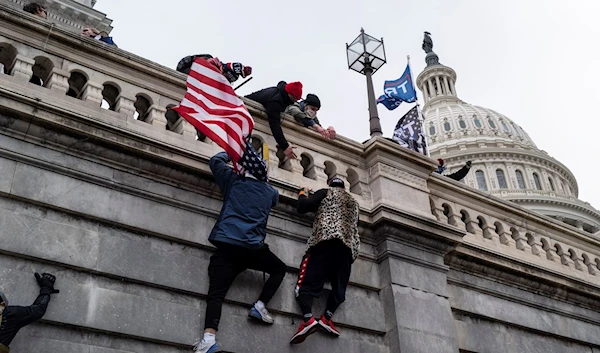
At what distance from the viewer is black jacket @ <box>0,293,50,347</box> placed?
7.72 meters

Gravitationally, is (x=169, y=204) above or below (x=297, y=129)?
below

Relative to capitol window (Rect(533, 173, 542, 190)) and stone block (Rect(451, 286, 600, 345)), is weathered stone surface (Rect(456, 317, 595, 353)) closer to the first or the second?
stone block (Rect(451, 286, 600, 345))

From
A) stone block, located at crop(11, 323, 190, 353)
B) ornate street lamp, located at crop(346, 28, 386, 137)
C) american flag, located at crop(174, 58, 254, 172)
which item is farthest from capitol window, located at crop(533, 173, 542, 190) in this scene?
stone block, located at crop(11, 323, 190, 353)

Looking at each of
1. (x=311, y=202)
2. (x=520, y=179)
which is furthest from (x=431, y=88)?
(x=311, y=202)

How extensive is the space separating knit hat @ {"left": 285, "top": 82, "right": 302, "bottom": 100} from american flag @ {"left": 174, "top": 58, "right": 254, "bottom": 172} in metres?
1.35

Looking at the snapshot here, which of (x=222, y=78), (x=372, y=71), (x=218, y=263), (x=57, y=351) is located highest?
(x=372, y=71)

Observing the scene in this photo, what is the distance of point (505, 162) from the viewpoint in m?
93.0

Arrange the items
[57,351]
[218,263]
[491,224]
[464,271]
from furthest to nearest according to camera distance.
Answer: [491,224]
[464,271]
[218,263]
[57,351]

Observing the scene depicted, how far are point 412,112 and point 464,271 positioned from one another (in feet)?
17.5

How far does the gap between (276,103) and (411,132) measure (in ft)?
19.9

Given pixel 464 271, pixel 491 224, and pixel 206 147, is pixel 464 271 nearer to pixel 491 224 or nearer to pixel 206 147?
pixel 491 224

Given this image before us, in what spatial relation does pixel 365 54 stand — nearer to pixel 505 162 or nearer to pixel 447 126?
pixel 505 162

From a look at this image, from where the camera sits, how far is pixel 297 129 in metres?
11.9

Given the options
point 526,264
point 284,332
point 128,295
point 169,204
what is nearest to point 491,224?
point 526,264
